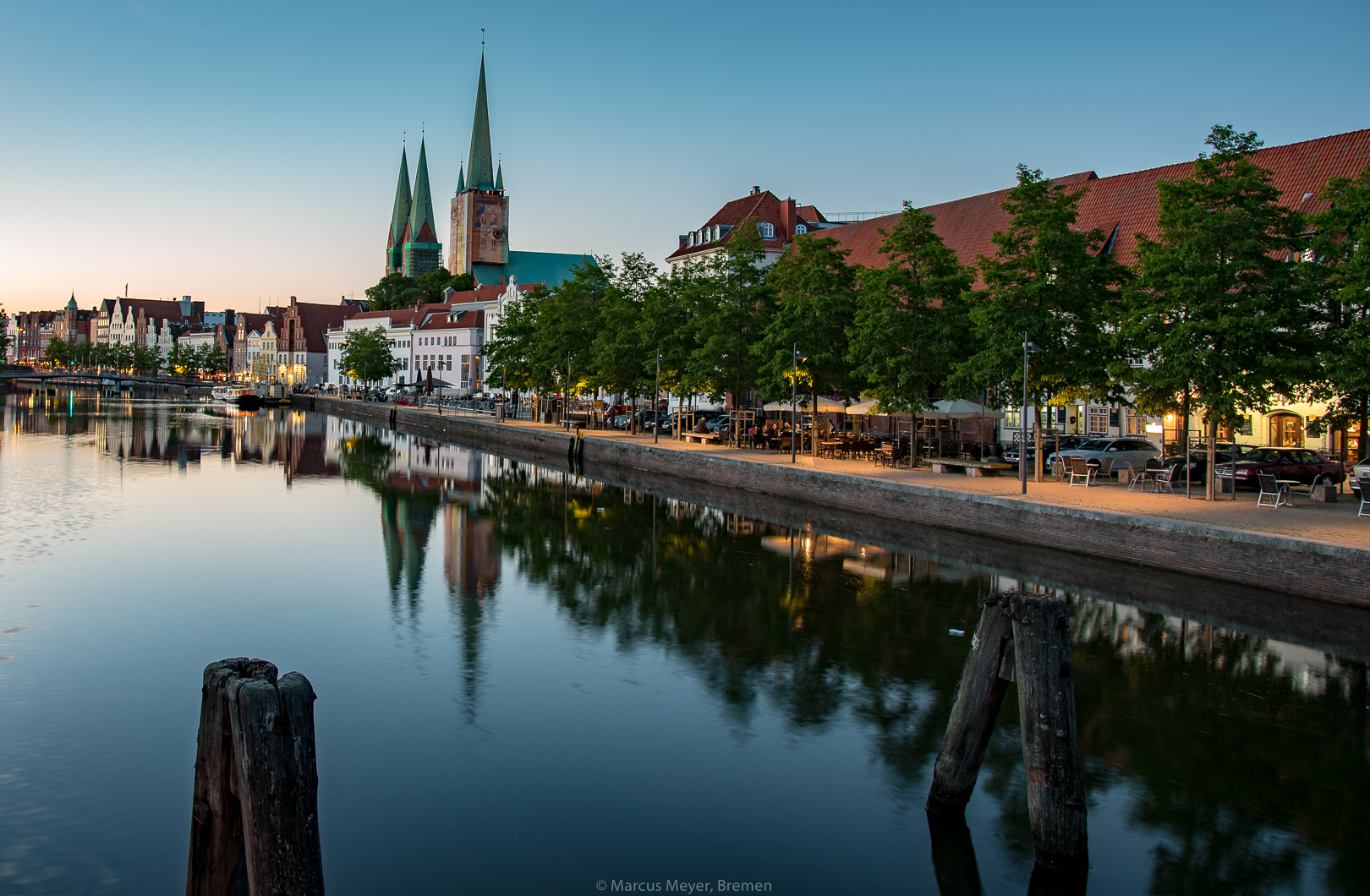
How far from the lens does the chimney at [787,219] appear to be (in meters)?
75.7

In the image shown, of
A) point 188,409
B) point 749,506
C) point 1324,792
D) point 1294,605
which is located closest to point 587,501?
point 749,506

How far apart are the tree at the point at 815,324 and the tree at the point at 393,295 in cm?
10901

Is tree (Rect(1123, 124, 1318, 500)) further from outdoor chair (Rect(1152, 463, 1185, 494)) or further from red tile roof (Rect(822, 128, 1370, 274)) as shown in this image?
red tile roof (Rect(822, 128, 1370, 274))

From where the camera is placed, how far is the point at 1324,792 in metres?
10.6

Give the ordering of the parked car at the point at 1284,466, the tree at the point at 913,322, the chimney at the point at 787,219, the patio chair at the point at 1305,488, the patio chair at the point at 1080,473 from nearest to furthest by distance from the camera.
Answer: the patio chair at the point at 1305,488
the parked car at the point at 1284,466
the patio chair at the point at 1080,473
the tree at the point at 913,322
the chimney at the point at 787,219

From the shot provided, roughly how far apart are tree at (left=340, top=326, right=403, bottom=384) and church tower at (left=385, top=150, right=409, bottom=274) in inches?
2691

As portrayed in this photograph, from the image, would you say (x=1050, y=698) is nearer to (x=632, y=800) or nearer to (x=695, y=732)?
(x=632, y=800)

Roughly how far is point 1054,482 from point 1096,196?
81.2 feet

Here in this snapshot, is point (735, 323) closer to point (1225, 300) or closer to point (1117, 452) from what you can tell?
point (1117, 452)

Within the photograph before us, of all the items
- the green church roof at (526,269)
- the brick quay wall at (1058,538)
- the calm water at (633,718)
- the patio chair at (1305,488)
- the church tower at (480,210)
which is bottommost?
the calm water at (633,718)

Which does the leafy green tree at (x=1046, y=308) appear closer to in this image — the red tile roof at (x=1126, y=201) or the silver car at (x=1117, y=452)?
the red tile roof at (x=1126, y=201)

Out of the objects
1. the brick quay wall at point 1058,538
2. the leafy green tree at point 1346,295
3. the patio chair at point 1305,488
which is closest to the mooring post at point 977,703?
the brick quay wall at point 1058,538

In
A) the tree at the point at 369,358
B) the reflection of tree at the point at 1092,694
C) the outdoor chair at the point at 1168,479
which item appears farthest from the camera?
the tree at the point at 369,358

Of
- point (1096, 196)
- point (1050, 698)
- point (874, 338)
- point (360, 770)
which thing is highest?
point (1096, 196)
